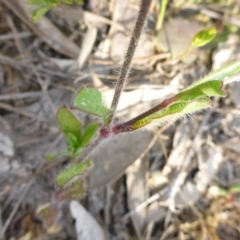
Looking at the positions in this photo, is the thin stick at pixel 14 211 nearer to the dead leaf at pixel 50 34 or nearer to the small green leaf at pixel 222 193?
the dead leaf at pixel 50 34

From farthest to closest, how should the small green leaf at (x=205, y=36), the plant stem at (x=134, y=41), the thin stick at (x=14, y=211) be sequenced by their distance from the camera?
the thin stick at (x=14, y=211) → the small green leaf at (x=205, y=36) → the plant stem at (x=134, y=41)

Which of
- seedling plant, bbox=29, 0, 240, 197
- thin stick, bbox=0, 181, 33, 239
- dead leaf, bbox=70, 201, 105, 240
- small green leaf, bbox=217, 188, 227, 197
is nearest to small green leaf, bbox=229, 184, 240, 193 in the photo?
small green leaf, bbox=217, 188, 227, 197

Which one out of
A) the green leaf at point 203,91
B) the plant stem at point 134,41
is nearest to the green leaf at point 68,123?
the plant stem at point 134,41

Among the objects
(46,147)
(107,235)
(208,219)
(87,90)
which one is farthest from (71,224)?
(87,90)

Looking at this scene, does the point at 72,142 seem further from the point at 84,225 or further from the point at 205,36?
the point at 205,36

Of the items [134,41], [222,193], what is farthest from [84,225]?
[134,41]
